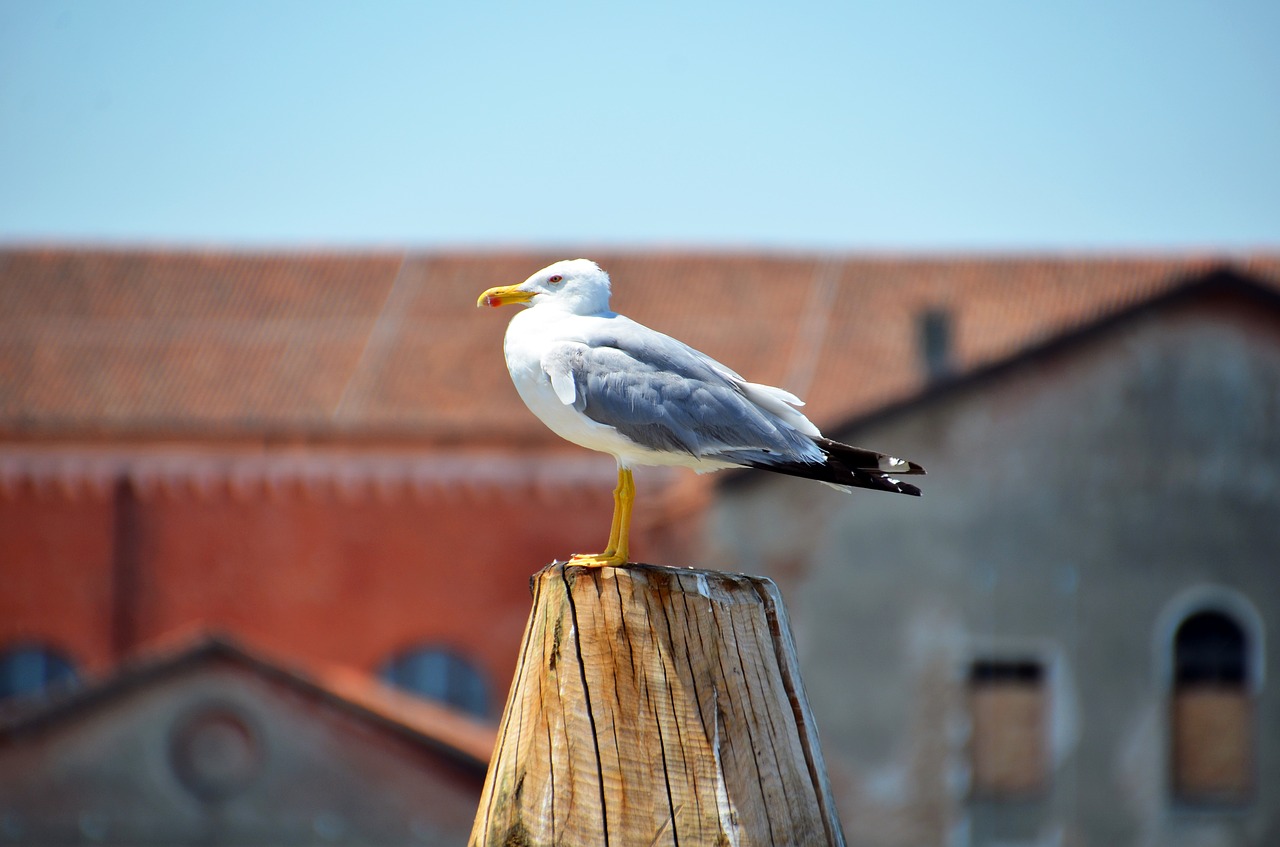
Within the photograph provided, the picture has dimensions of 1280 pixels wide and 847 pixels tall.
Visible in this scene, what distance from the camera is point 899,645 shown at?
17.3 m

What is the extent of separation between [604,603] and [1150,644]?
15.5 metres

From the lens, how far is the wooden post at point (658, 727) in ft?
8.64

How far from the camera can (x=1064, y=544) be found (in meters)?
17.3

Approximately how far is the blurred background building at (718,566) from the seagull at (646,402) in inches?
448

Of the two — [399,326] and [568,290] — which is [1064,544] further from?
[568,290]

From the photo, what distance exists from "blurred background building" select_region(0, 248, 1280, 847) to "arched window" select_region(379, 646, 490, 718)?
4 centimetres

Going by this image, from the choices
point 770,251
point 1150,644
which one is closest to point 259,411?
point 770,251

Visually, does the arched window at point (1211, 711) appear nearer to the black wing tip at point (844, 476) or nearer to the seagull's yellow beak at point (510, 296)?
the seagull's yellow beak at point (510, 296)

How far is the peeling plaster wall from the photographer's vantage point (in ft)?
56.0

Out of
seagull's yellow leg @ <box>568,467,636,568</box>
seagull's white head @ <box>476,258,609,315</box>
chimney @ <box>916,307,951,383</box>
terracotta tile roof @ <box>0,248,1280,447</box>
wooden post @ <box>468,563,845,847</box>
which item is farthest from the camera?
chimney @ <box>916,307,951,383</box>

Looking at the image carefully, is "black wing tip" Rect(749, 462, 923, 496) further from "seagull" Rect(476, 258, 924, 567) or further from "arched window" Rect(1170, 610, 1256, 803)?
"arched window" Rect(1170, 610, 1256, 803)

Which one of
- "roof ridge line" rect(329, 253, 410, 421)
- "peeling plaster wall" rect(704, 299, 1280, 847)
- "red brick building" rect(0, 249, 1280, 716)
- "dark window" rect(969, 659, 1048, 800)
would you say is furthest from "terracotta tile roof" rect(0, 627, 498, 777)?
"roof ridge line" rect(329, 253, 410, 421)

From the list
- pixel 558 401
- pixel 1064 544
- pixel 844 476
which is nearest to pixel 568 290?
pixel 558 401

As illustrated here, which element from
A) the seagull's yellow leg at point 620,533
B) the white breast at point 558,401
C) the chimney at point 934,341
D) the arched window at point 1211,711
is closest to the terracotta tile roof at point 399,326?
the chimney at point 934,341
